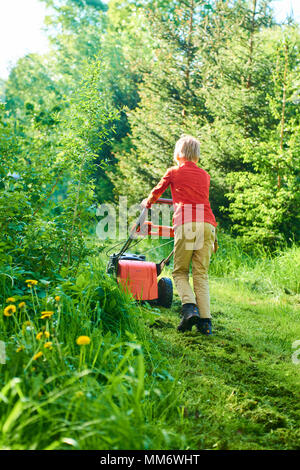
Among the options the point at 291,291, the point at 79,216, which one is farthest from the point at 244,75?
the point at 79,216

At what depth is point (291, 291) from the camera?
552 centimetres

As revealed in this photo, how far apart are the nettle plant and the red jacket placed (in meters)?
0.76

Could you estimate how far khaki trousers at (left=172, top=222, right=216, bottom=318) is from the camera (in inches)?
153

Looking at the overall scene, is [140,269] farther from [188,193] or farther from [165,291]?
[188,193]

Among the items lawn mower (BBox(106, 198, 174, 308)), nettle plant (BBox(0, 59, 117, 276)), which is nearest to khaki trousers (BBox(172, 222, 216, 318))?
lawn mower (BBox(106, 198, 174, 308))

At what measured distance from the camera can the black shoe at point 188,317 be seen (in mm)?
3712

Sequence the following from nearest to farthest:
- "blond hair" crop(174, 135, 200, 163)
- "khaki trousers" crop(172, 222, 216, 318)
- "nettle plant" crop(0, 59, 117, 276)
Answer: "nettle plant" crop(0, 59, 117, 276), "khaki trousers" crop(172, 222, 216, 318), "blond hair" crop(174, 135, 200, 163)

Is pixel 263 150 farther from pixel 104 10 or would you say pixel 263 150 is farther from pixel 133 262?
pixel 104 10

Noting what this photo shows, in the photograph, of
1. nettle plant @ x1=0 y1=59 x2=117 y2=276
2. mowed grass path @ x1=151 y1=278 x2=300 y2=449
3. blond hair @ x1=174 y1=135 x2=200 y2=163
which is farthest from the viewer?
blond hair @ x1=174 y1=135 x2=200 y2=163

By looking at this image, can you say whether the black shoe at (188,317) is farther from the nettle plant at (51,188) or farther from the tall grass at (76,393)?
the nettle plant at (51,188)

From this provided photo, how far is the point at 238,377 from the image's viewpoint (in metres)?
2.83

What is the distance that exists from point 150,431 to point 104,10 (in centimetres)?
3251

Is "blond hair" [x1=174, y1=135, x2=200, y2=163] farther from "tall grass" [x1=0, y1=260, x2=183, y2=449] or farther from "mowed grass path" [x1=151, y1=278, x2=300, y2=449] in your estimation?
"tall grass" [x1=0, y1=260, x2=183, y2=449]

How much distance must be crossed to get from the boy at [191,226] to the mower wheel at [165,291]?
60cm
